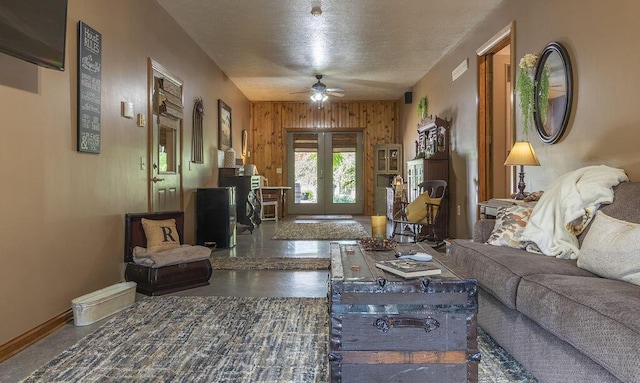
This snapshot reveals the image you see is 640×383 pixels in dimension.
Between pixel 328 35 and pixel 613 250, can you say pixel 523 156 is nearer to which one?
pixel 613 250

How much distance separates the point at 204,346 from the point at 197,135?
3.94m

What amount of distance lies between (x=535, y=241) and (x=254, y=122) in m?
8.37

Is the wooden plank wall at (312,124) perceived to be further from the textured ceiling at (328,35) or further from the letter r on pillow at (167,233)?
the letter r on pillow at (167,233)

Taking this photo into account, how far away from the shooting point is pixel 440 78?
6.55m

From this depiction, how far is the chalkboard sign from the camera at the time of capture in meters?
2.85

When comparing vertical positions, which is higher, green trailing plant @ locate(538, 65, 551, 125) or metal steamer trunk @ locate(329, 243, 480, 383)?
green trailing plant @ locate(538, 65, 551, 125)

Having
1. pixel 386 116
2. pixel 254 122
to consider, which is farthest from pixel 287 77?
pixel 386 116

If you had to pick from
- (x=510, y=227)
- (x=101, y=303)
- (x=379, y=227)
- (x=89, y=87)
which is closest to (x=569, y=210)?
(x=510, y=227)

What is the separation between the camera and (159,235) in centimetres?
354

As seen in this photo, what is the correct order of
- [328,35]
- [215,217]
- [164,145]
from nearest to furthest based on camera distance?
[164,145] → [328,35] → [215,217]

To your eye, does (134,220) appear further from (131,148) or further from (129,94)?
Answer: (129,94)

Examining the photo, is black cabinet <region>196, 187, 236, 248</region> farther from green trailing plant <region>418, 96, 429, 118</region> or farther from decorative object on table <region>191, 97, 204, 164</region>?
green trailing plant <region>418, 96, 429, 118</region>

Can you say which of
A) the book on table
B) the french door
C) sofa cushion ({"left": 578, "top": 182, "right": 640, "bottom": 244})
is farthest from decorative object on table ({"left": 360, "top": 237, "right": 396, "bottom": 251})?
the french door

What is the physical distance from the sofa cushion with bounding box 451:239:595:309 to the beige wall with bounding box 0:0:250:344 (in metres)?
2.39
